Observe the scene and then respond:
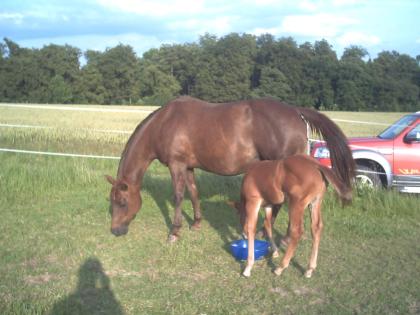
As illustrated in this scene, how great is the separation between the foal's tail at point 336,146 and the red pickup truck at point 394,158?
292cm

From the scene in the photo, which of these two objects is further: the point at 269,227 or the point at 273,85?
the point at 273,85

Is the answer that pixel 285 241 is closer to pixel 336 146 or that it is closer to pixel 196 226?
pixel 336 146

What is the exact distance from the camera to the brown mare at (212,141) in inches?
222

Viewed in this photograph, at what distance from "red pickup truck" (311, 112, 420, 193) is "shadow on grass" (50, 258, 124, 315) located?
542cm

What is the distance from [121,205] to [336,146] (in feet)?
9.85

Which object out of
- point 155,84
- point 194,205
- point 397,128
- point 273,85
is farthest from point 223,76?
point 194,205

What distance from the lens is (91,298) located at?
13.3ft

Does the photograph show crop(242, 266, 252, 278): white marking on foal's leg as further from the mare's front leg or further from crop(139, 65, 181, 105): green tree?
crop(139, 65, 181, 105): green tree

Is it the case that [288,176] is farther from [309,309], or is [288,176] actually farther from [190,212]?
[190,212]

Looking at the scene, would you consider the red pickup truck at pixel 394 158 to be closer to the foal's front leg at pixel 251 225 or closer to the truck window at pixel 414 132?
the truck window at pixel 414 132

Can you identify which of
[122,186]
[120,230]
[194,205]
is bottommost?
[120,230]

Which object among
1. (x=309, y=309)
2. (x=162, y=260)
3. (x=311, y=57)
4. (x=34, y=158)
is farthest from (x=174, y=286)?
(x=311, y=57)

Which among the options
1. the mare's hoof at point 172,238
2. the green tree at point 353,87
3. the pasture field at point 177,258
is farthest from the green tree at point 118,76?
the mare's hoof at point 172,238

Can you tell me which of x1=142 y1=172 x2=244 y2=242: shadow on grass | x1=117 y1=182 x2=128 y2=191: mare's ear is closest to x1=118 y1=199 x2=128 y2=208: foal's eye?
x1=117 y1=182 x2=128 y2=191: mare's ear
